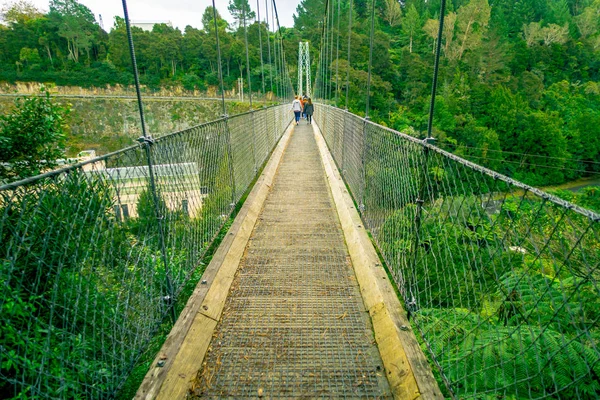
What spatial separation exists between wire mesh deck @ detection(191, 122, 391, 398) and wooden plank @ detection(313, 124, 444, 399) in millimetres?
71

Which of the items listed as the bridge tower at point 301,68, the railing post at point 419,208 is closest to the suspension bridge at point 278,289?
the railing post at point 419,208

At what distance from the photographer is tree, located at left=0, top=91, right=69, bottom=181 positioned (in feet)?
12.2

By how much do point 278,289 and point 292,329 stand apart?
0.47 m

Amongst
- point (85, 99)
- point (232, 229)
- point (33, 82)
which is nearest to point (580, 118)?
point (232, 229)

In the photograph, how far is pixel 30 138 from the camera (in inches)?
152

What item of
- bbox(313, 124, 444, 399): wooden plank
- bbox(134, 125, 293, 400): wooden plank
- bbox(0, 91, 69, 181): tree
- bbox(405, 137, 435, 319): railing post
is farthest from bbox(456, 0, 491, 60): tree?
bbox(405, 137, 435, 319): railing post

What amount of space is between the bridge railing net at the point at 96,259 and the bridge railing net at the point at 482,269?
4.59ft

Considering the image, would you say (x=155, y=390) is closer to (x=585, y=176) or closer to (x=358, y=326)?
(x=358, y=326)

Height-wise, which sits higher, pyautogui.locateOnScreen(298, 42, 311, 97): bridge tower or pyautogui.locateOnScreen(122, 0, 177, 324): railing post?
pyautogui.locateOnScreen(298, 42, 311, 97): bridge tower

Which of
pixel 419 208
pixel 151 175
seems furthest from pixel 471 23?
pixel 151 175

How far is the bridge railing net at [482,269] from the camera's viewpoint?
46.9 inches

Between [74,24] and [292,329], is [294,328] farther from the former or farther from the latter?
[74,24]

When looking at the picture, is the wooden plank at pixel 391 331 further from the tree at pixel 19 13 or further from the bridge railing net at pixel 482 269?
the tree at pixel 19 13

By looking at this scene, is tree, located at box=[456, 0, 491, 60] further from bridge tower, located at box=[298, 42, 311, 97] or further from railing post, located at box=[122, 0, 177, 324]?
railing post, located at box=[122, 0, 177, 324]
